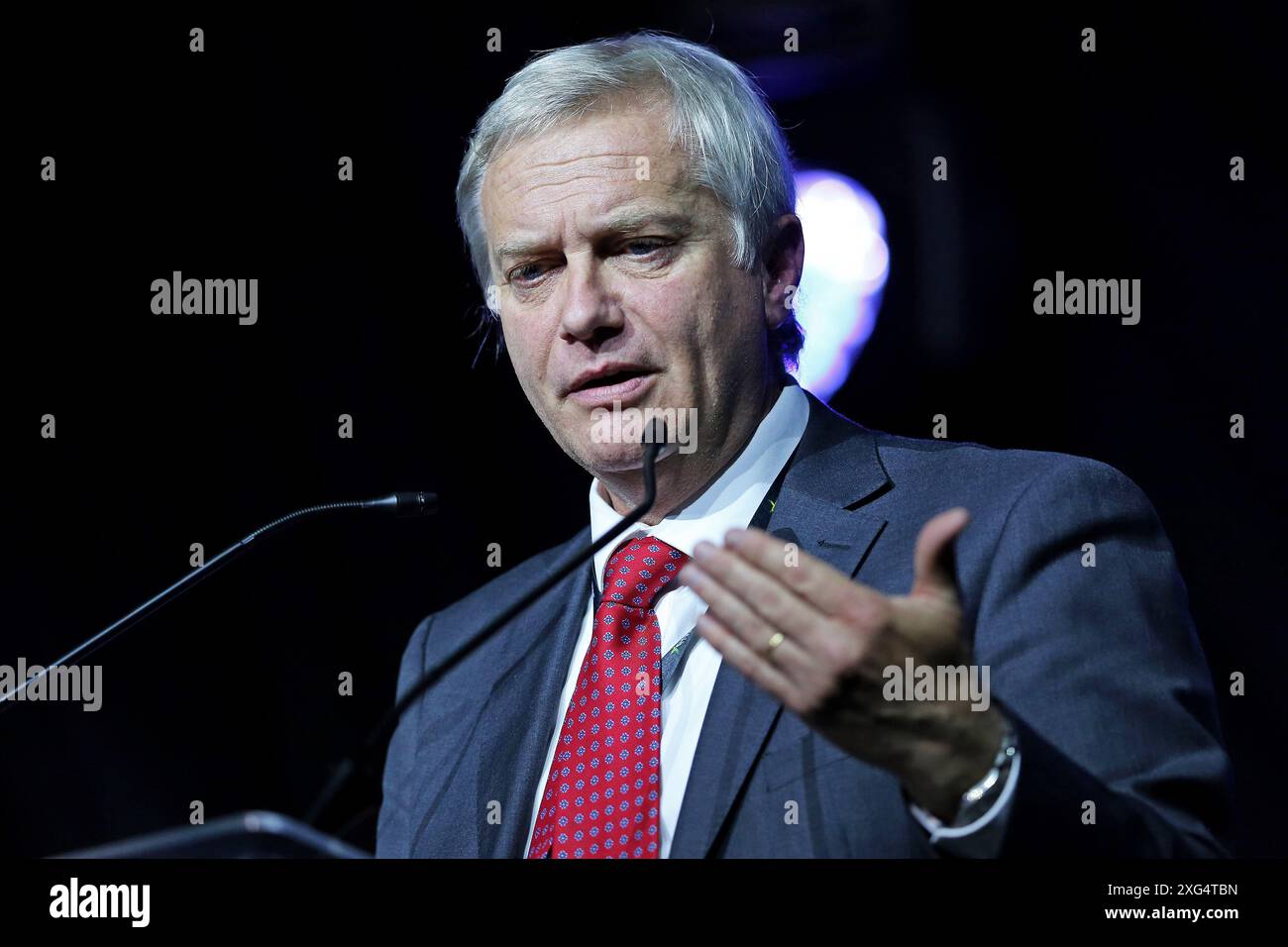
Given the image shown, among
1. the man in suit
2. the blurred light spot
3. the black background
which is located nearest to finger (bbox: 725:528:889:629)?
the man in suit

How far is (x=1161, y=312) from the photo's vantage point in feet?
9.05

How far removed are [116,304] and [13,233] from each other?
25 cm

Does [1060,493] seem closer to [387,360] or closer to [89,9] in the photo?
[387,360]

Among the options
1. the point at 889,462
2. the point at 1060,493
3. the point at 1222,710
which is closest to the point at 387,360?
the point at 889,462

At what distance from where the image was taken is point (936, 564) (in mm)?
1128

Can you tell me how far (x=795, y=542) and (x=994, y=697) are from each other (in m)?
0.63

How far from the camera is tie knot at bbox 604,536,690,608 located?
1.91m

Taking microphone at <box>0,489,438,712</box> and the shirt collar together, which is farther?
the shirt collar

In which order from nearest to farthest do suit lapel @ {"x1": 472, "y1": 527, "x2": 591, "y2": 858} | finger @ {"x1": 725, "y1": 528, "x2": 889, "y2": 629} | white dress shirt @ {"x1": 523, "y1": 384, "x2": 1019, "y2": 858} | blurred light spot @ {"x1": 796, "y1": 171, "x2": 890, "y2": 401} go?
finger @ {"x1": 725, "y1": 528, "x2": 889, "y2": 629}
white dress shirt @ {"x1": 523, "y1": 384, "x2": 1019, "y2": 858}
suit lapel @ {"x1": 472, "y1": 527, "x2": 591, "y2": 858}
blurred light spot @ {"x1": 796, "y1": 171, "x2": 890, "y2": 401}

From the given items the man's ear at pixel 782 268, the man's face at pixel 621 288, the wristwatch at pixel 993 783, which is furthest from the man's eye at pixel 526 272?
the wristwatch at pixel 993 783

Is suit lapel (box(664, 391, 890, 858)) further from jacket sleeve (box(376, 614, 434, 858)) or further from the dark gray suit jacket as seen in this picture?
jacket sleeve (box(376, 614, 434, 858))

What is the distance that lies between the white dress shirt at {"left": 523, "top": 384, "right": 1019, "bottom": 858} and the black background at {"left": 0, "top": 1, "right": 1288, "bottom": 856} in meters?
0.96

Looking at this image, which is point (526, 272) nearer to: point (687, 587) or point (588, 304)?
point (588, 304)

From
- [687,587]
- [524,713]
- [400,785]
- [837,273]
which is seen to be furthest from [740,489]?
[837,273]
